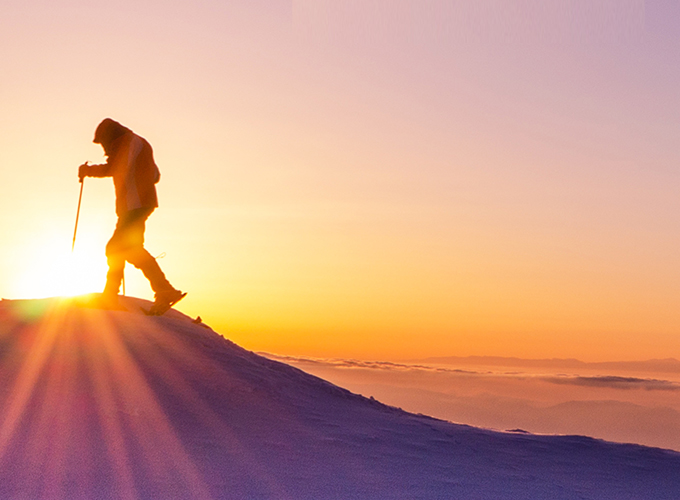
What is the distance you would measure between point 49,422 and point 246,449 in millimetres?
1919

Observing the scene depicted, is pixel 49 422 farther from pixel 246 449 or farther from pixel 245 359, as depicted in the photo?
pixel 245 359

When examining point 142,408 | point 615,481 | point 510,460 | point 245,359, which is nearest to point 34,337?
point 142,408

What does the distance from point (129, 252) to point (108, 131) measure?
5.56ft

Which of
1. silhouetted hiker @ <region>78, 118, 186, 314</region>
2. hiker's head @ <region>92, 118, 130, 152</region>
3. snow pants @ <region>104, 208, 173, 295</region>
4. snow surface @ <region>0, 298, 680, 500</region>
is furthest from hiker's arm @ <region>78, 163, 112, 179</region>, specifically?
snow surface @ <region>0, 298, 680, 500</region>

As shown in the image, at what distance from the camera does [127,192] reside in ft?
31.6

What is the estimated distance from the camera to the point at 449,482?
6.57 meters

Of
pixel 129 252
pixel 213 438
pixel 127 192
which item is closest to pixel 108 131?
pixel 127 192

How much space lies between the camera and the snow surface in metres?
6.09

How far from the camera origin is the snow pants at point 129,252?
9672 millimetres

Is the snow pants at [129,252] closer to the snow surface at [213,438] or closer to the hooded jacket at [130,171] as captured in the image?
the hooded jacket at [130,171]

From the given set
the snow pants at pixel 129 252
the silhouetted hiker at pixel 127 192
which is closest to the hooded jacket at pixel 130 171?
the silhouetted hiker at pixel 127 192

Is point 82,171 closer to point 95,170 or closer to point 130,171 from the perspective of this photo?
point 95,170

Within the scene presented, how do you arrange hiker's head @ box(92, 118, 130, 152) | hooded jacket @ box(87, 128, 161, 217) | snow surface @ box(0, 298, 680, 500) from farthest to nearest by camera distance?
1. hiker's head @ box(92, 118, 130, 152)
2. hooded jacket @ box(87, 128, 161, 217)
3. snow surface @ box(0, 298, 680, 500)

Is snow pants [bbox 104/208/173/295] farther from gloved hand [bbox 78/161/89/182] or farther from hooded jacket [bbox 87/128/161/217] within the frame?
gloved hand [bbox 78/161/89/182]
